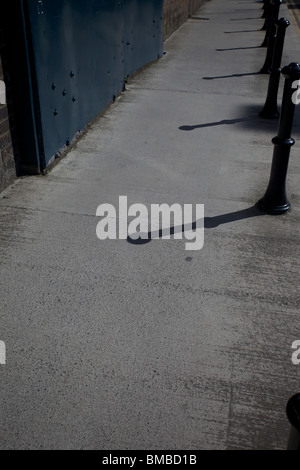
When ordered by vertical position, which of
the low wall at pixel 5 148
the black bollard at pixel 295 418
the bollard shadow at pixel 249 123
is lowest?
the bollard shadow at pixel 249 123

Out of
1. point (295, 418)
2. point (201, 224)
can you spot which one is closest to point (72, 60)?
point (201, 224)

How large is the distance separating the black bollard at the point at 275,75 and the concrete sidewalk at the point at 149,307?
0.99 metres

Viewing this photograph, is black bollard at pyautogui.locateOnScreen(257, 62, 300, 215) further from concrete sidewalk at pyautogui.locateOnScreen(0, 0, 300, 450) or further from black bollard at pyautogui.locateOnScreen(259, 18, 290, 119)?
black bollard at pyautogui.locateOnScreen(259, 18, 290, 119)

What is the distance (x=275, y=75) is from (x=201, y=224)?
3109mm

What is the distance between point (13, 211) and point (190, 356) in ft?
6.58

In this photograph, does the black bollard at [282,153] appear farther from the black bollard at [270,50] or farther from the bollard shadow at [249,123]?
the black bollard at [270,50]

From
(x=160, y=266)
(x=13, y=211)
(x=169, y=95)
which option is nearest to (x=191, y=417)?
(x=160, y=266)

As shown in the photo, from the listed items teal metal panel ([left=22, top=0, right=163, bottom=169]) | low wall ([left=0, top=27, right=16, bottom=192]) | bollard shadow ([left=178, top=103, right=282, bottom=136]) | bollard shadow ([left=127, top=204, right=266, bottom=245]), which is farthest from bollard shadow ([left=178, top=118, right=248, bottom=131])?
low wall ([left=0, top=27, right=16, bottom=192])

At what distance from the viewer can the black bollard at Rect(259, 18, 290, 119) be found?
5.55m

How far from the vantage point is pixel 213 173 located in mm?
4547

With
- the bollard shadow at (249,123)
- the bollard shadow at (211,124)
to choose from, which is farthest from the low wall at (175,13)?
the bollard shadow at (211,124)

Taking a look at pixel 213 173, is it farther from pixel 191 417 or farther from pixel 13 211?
pixel 191 417

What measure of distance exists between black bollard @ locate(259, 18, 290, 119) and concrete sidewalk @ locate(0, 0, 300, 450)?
99 cm

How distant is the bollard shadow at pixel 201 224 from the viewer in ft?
11.5
